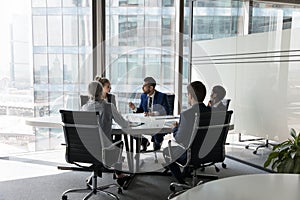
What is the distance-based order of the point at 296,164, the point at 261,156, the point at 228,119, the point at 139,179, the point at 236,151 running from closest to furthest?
1. the point at 296,164
2. the point at 228,119
3. the point at 139,179
4. the point at 261,156
5. the point at 236,151

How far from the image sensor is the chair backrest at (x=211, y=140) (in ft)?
9.59

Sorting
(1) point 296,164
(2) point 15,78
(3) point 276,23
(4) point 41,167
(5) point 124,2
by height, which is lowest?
(4) point 41,167

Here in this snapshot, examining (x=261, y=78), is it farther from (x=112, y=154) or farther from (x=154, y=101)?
(x=112, y=154)

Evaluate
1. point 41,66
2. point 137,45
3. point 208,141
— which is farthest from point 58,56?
point 208,141

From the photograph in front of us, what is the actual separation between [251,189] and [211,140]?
2004 mm

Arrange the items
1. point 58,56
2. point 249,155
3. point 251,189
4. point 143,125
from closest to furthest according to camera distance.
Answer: point 251,189 → point 143,125 → point 249,155 → point 58,56

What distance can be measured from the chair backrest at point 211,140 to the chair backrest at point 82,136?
2.97ft

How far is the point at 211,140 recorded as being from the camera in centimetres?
302

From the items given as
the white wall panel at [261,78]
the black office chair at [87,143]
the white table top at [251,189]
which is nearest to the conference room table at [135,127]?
the black office chair at [87,143]

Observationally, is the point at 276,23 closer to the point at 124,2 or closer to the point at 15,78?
the point at 124,2

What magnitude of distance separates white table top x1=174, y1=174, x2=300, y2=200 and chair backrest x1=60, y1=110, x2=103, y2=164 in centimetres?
177

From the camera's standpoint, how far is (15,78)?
4.82 metres

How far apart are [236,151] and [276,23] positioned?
206 centimetres

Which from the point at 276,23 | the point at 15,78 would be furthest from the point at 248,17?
the point at 15,78
